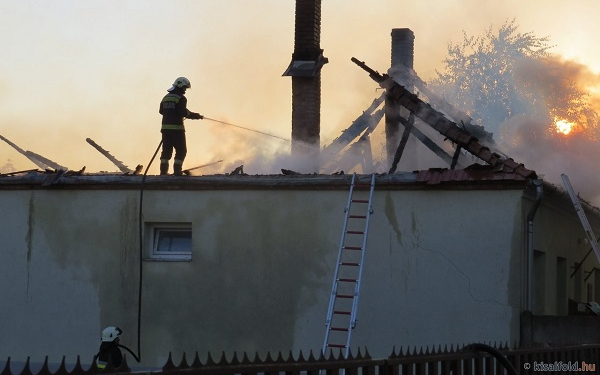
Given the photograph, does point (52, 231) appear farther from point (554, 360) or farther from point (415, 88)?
point (415, 88)

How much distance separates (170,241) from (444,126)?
17.8 feet

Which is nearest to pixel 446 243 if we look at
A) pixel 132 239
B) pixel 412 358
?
pixel 132 239

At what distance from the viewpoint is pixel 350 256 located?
14.6 meters

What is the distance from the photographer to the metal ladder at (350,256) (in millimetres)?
14328

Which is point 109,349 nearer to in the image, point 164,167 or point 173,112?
point 164,167

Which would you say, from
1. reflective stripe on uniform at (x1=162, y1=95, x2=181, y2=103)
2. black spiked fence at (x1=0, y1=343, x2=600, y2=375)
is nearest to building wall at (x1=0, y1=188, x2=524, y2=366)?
reflective stripe on uniform at (x1=162, y1=95, x2=181, y2=103)

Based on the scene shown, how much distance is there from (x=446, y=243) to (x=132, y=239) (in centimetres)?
443

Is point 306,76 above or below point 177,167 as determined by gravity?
above

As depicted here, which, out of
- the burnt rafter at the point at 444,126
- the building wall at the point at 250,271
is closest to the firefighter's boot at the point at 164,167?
the building wall at the point at 250,271

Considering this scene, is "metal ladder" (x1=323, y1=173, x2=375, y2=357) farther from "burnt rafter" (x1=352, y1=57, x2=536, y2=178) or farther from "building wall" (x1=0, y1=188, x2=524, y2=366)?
"burnt rafter" (x1=352, y1=57, x2=536, y2=178)

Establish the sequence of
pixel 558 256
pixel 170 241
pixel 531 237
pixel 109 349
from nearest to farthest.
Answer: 1. pixel 109 349
2. pixel 531 237
3. pixel 170 241
4. pixel 558 256

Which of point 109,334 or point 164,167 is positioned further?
point 164,167

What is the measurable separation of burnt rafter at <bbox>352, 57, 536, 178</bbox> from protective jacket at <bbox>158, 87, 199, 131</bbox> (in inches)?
169

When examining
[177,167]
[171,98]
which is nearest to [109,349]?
[177,167]
